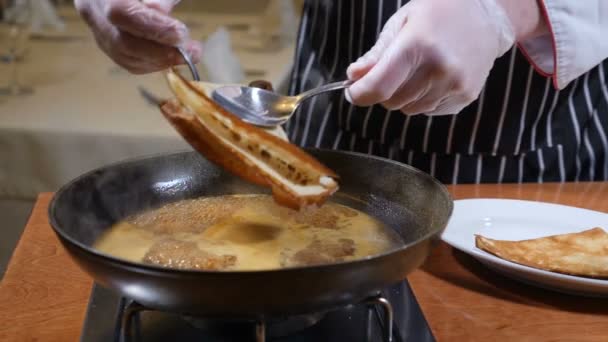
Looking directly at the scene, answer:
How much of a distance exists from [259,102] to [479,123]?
637 mm

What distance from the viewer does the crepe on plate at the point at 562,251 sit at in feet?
2.97

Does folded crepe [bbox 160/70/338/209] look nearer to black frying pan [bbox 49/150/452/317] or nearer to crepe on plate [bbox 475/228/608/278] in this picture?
black frying pan [bbox 49/150/452/317]

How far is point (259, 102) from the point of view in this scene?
927 millimetres

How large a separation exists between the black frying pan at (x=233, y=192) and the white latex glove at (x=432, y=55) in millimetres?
117

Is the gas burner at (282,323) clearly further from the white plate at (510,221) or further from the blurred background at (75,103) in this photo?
the blurred background at (75,103)

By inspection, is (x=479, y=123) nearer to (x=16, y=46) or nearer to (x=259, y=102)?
(x=259, y=102)

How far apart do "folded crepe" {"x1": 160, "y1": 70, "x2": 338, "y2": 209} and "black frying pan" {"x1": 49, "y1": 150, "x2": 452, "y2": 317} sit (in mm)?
146

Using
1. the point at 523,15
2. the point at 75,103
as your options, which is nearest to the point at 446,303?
the point at 523,15

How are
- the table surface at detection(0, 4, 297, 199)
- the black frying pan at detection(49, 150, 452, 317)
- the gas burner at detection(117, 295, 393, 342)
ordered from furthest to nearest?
the table surface at detection(0, 4, 297, 199) < the gas burner at detection(117, 295, 393, 342) < the black frying pan at detection(49, 150, 452, 317)

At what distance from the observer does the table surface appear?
2.07 meters

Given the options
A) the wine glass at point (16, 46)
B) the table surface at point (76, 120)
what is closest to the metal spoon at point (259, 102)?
the table surface at point (76, 120)

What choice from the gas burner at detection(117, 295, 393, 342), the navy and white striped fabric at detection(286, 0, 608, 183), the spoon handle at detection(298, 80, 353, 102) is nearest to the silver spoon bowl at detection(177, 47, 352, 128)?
the spoon handle at detection(298, 80, 353, 102)

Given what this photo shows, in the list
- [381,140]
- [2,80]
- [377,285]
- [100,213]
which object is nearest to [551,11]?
[381,140]

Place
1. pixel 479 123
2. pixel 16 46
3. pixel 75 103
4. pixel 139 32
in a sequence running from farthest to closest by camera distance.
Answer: pixel 16 46 → pixel 75 103 → pixel 479 123 → pixel 139 32
